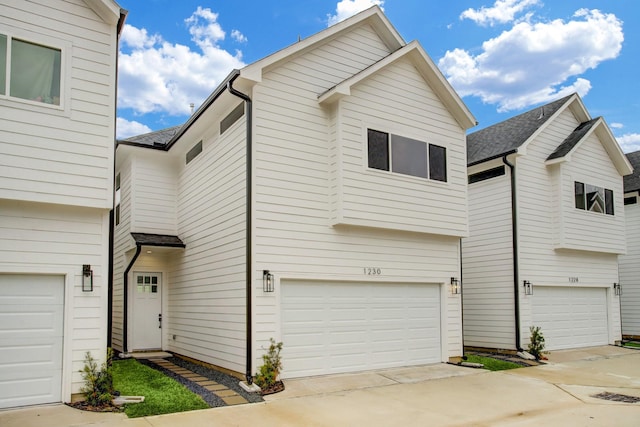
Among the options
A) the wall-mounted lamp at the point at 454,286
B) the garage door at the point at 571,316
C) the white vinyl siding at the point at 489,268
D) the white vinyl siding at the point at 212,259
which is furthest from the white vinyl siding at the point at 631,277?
the white vinyl siding at the point at 212,259

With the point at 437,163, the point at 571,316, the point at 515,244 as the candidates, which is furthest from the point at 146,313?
the point at 571,316

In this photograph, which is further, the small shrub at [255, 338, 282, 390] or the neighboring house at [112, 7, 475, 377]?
the neighboring house at [112, 7, 475, 377]

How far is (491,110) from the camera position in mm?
35406

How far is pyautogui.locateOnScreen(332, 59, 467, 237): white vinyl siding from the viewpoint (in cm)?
1063

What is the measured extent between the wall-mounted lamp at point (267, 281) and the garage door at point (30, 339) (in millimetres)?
3403

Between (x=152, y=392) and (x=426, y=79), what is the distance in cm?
923

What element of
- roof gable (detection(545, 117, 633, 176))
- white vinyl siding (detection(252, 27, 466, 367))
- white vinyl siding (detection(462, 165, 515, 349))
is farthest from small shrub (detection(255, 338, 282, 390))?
roof gable (detection(545, 117, 633, 176))

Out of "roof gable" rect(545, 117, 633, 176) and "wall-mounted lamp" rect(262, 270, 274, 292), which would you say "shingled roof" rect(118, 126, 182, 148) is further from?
"roof gable" rect(545, 117, 633, 176)

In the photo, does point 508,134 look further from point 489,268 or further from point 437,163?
point 437,163

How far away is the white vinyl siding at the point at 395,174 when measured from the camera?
10.6 m

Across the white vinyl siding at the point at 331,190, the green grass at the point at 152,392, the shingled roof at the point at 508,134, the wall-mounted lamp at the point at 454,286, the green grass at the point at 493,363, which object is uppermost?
the shingled roof at the point at 508,134

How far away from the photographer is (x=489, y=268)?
1506 centimetres

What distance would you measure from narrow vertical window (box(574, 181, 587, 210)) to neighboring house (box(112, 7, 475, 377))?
5268mm

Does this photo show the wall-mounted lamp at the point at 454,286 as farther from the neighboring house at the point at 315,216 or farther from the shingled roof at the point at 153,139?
the shingled roof at the point at 153,139
